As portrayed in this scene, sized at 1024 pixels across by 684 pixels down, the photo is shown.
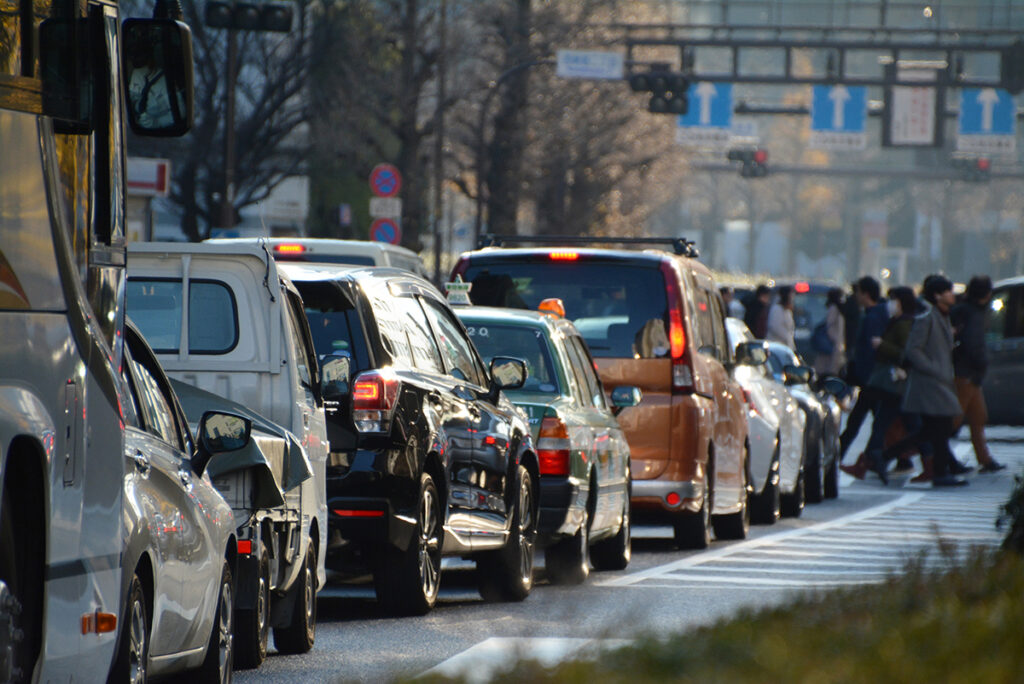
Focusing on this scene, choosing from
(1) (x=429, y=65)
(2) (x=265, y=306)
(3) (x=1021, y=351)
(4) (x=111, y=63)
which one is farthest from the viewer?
(1) (x=429, y=65)

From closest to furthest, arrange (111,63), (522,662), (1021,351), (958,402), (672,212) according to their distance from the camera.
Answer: (522,662), (111,63), (958,402), (1021,351), (672,212)

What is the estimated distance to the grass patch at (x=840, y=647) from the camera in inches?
129

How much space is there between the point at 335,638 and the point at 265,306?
4.95 ft

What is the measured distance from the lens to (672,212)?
130250 mm

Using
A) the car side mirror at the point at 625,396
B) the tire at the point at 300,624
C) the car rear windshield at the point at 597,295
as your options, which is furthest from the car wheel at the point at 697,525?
the tire at the point at 300,624

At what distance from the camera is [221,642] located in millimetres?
7332

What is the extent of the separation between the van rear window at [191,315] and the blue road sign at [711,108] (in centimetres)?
5238

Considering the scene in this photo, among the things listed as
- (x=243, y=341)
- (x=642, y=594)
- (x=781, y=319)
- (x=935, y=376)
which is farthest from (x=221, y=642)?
(x=781, y=319)

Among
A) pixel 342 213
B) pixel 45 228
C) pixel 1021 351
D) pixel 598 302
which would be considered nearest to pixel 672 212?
pixel 342 213

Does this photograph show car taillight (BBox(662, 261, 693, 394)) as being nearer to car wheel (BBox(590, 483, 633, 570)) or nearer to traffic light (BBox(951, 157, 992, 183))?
car wheel (BBox(590, 483, 633, 570))

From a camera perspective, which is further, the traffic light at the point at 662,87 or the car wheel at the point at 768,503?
the traffic light at the point at 662,87

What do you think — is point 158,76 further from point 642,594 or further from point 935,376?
point 935,376

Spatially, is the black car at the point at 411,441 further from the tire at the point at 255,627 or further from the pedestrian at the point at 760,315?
the pedestrian at the point at 760,315

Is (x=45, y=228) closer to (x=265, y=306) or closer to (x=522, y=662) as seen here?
(x=522, y=662)
